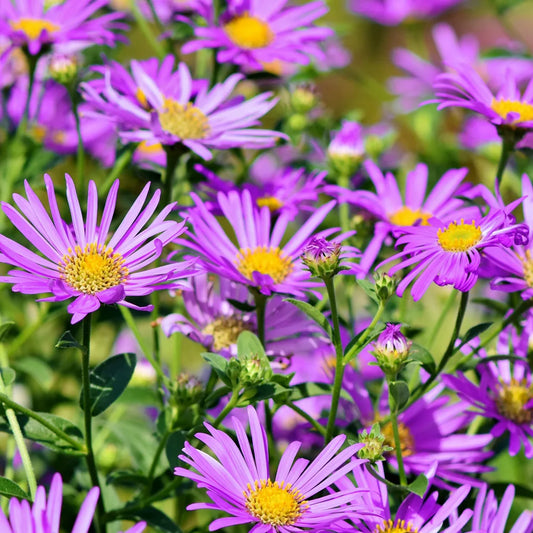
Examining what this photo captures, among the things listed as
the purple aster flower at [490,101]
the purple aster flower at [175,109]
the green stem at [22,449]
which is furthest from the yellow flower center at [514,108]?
the green stem at [22,449]

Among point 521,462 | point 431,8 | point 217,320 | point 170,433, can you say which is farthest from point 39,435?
point 431,8

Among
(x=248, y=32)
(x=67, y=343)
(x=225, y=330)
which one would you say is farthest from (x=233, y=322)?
(x=248, y=32)

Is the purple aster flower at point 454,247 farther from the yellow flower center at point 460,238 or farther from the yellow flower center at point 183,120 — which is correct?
the yellow flower center at point 183,120

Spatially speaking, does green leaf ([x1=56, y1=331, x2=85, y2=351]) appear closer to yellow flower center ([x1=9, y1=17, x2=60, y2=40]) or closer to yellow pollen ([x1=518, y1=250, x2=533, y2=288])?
yellow pollen ([x1=518, y1=250, x2=533, y2=288])

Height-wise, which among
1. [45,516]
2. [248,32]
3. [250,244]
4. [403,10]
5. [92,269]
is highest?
[403,10]

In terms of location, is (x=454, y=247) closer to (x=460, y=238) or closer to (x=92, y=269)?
(x=460, y=238)

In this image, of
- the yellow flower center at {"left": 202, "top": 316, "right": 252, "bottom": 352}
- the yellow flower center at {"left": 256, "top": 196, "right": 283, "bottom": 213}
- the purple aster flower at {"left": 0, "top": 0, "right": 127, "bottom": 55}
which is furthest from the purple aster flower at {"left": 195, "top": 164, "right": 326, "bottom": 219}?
the purple aster flower at {"left": 0, "top": 0, "right": 127, "bottom": 55}

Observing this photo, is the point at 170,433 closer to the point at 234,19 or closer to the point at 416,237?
the point at 416,237
